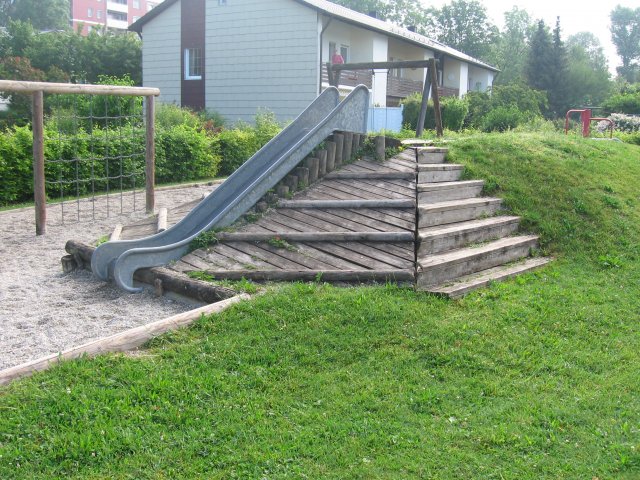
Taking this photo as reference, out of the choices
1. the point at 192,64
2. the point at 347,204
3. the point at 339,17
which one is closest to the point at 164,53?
the point at 192,64

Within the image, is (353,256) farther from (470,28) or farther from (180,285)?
(470,28)

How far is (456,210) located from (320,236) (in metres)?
1.72

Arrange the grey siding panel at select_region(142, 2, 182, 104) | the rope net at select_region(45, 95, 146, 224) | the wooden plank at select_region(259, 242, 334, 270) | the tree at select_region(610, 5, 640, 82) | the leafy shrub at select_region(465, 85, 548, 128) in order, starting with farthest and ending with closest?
the tree at select_region(610, 5, 640, 82) < the grey siding panel at select_region(142, 2, 182, 104) < the leafy shrub at select_region(465, 85, 548, 128) < the rope net at select_region(45, 95, 146, 224) < the wooden plank at select_region(259, 242, 334, 270)

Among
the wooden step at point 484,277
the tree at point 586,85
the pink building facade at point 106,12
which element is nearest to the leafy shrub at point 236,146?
the wooden step at point 484,277

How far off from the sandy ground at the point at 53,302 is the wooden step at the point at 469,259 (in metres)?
2.15

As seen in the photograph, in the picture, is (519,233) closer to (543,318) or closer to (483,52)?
(543,318)

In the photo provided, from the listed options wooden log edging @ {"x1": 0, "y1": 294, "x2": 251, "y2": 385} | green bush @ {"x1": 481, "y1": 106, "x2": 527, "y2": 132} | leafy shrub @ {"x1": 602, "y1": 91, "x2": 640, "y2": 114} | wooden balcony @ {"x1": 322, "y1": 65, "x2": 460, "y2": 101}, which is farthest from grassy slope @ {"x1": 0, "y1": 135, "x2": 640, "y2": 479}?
leafy shrub @ {"x1": 602, "y1": 91, "x2": 640, "y2": 114}

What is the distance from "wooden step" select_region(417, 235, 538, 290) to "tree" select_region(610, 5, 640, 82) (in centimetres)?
11534

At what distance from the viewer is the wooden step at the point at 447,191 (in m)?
7.95

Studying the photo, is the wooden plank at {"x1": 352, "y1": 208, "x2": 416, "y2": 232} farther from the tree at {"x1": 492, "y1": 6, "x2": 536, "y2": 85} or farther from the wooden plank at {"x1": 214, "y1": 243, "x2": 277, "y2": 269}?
the tree at {"x1": 492, "y1": 6, "x2": 536, "y2": 85}

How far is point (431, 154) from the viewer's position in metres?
9.18

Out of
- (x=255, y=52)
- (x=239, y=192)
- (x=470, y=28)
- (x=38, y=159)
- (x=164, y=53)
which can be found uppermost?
→ (x=470, y=28)

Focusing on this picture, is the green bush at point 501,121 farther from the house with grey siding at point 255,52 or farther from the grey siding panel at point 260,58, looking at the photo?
the grey siding panel at point 260,58

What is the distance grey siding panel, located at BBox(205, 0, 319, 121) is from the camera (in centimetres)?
2628
